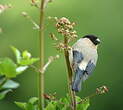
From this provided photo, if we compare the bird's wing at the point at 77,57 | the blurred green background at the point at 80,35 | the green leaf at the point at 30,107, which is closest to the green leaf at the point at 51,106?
the green leaf at the point at 30,107

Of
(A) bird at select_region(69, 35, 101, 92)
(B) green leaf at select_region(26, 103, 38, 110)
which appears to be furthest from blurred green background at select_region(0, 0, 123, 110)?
(B) green leaf at select_region(26, 103, 38, 110)

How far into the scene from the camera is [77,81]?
4.39 ft

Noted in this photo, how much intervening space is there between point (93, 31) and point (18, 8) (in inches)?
30.8

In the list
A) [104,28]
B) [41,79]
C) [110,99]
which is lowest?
[110,99]

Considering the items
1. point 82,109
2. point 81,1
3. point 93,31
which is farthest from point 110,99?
point 82,109

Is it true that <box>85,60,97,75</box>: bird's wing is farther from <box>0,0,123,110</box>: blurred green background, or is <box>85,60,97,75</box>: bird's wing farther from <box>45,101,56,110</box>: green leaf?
<box>0,0,123,110</box>: blurred green background

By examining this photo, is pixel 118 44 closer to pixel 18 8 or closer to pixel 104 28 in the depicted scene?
pixel 104 28

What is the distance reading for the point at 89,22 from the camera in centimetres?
570

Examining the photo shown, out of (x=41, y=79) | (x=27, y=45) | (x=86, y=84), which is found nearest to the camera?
(x=41, y=79)

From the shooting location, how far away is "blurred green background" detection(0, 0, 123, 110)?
17.0ft

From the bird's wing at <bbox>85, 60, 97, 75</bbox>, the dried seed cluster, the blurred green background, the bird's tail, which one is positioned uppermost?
the dried seed cluster

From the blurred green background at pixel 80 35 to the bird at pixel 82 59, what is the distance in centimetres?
333

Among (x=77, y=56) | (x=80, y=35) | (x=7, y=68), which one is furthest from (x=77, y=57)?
(x=80, y=35)

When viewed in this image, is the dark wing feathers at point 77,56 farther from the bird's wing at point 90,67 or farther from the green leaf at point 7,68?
the green leaf at point 7,68
